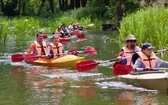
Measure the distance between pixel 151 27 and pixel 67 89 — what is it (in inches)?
276

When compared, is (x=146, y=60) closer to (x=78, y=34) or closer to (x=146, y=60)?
(x=146, y=60)

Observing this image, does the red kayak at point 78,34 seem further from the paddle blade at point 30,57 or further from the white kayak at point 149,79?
the white kayak at point 149,79

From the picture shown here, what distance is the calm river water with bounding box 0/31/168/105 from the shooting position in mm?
7645

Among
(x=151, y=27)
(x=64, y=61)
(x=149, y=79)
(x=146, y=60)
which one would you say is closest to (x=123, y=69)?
(x=146, y=60)

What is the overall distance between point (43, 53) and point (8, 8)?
121ft

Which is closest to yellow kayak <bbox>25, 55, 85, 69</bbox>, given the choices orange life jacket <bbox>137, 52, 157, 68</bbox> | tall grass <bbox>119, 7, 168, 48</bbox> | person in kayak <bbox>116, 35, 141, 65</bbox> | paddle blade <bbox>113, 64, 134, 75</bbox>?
person in kayak <bbox>116, 35, 141, 65</bbox>

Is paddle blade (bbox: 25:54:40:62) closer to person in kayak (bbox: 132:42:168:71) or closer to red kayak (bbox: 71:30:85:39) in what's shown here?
person in kayak (bbox: 132:42:168:71)

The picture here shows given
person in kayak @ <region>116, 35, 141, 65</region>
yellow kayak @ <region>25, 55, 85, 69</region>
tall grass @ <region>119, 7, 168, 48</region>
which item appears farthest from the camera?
tall grass @ <region>119, 7, 168, 48</region>

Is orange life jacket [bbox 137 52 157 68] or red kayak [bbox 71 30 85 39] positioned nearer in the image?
orange life jacket [bbox 137 52 157 68]

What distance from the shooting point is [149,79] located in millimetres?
8117

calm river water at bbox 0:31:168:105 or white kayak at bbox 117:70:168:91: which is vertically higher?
white kayak at bbox 117:70:168:91

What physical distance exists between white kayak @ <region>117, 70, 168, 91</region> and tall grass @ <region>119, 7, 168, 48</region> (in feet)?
17.8

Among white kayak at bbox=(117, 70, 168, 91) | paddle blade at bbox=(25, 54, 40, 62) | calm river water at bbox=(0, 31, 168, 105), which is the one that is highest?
paddle blade at bbox=(25, 54, 40, 62)

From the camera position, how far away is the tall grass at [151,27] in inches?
557
